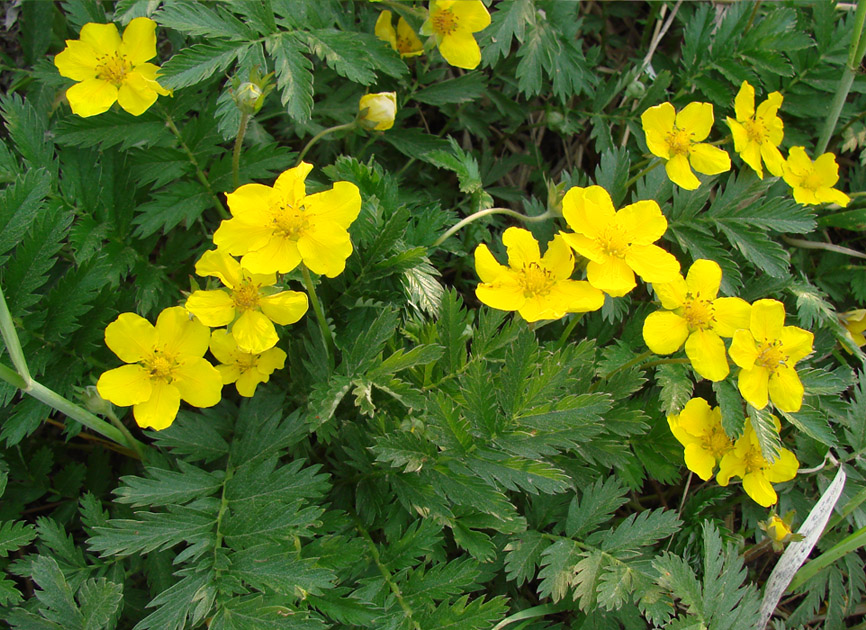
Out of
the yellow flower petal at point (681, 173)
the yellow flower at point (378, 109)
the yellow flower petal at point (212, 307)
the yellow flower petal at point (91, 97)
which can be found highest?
the yellow flower at point (378, 109)

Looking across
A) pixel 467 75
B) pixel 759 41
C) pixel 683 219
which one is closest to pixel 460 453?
pixel 683 219

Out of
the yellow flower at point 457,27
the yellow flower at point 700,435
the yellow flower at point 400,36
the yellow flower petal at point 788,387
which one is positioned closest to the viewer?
the yellow flower petal at point 788,387

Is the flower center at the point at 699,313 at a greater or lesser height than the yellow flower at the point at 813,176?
lesser

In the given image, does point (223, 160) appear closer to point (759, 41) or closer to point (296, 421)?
point (296, 421)

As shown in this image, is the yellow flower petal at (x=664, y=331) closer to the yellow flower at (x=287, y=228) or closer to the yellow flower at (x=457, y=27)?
the yellow flower at (x=287, y=228)

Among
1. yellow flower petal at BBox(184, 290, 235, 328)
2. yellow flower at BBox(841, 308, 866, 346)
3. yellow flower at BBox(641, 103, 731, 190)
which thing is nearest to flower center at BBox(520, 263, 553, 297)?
yellow flower at BBox(641, 103, 731, 190)

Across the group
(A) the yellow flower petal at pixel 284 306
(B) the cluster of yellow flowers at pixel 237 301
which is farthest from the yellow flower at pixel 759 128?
(A) the yellow flower petal at pixel 284 306
